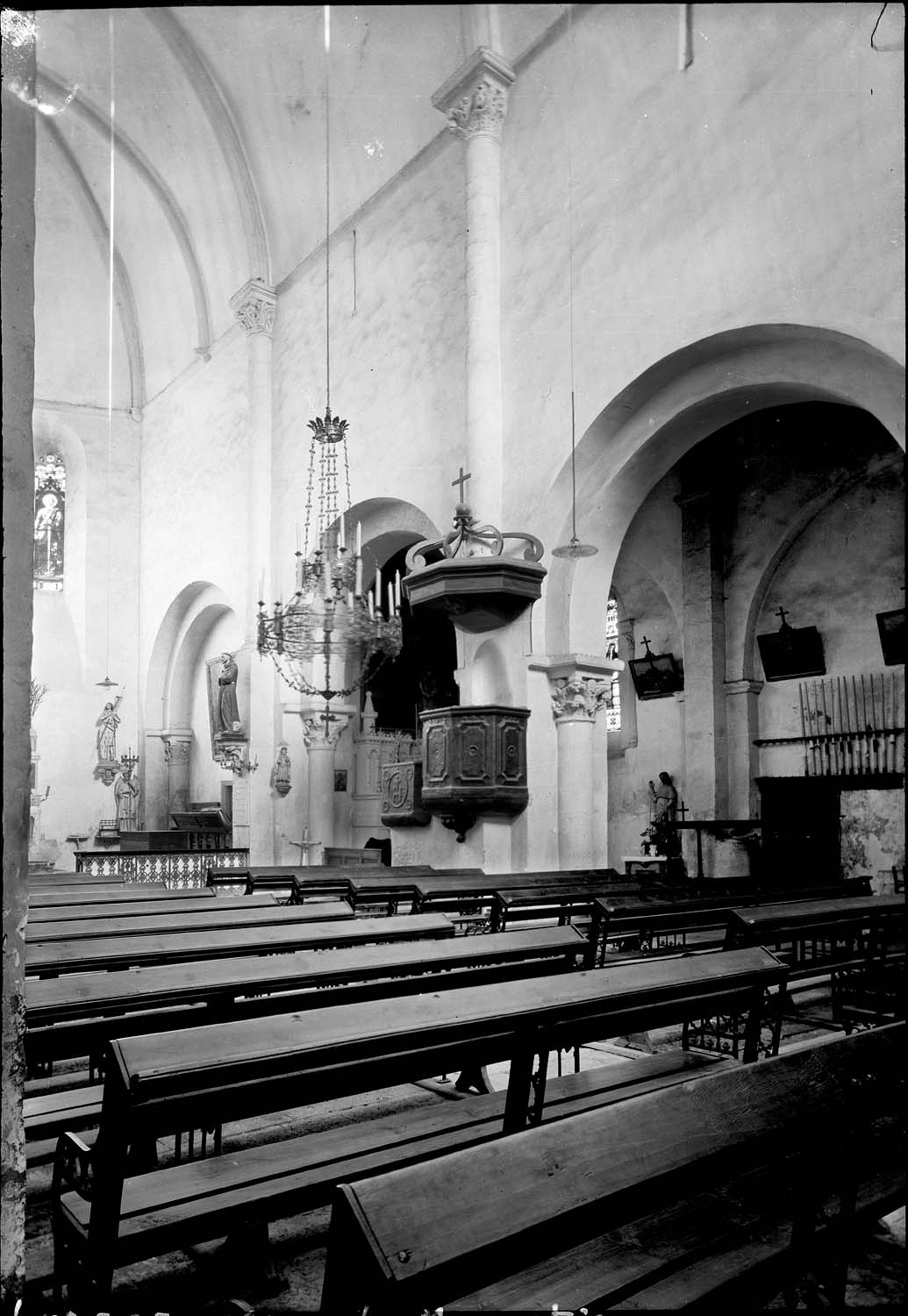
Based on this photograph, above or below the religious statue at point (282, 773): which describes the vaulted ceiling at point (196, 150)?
above

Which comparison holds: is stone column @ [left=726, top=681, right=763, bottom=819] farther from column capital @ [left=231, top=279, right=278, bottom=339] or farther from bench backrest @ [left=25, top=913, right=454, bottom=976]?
bench backrest @ [left=25, top=913, right=454, bottom=976]

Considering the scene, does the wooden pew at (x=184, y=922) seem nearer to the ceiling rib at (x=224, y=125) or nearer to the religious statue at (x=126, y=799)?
the ceiling rib at (x=224, y=125)

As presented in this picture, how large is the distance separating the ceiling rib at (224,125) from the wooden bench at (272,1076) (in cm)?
1646

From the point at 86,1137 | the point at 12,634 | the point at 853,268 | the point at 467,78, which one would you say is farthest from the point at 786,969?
the point at 467,78

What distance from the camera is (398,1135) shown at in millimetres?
2883

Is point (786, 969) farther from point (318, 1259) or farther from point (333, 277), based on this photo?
point (333, 277)

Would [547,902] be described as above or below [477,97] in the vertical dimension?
below

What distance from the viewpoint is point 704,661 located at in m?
14.6

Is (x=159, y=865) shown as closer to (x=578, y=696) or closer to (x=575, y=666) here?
(x=578, y=696)

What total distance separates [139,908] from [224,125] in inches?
574

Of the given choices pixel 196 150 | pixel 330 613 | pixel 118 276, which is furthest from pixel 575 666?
pixel 118 276

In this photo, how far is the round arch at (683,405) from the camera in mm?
8867

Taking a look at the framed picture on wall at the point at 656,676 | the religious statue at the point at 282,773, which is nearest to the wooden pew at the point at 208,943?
the framed picture on wall at the point at 656,676

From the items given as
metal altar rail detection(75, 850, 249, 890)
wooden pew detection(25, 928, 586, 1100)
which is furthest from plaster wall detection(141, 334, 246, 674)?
wooden pew detection(25, 928, 586, 1100)
